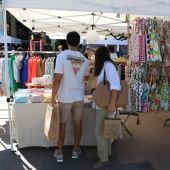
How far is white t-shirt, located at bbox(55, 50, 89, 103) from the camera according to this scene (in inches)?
116

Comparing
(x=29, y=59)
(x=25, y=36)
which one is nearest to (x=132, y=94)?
(x=29, y=59)

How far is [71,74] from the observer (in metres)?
3.01

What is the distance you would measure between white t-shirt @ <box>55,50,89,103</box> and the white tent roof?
57cm

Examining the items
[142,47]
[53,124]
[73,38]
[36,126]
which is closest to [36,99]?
[36,126]

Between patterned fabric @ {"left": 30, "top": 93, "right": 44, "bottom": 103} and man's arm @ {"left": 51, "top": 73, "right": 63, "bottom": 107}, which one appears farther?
patterned fabric @ {"left": 30, "top": 93, "right": 44, "bottom": 103}

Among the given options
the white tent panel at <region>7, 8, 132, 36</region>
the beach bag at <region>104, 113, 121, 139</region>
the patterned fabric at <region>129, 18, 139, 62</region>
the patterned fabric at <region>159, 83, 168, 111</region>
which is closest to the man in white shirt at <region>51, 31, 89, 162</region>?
the beach bag at <region>104, 113, 121, 139</region>

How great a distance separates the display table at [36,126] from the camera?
11.3ft

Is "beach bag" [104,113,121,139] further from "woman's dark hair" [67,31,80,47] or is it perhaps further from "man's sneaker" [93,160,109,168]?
"woman's dark hair" [67,31,80,47]

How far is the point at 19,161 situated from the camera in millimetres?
3264

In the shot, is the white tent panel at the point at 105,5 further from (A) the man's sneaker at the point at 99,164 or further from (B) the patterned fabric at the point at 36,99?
(A) the man's sneaker at the point at 99,164

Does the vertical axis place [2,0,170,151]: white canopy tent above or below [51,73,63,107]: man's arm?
above

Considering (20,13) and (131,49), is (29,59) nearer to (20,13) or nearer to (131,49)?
(20,13)

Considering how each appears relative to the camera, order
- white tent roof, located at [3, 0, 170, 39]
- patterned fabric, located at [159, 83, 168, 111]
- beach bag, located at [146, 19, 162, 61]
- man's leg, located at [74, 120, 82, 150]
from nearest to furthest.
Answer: white tent roof, located at [3, 0, 170, 39], man's leg, located at [74, 120, 82, 150], beach bag, located at [146, 19, 162, 61], patterned fabric, located at [159, 83, 168, 111]

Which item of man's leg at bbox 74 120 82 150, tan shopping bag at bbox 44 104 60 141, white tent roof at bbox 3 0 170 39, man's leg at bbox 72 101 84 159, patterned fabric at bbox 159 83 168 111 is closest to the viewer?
white tent roof at bbox 3 0 170 39
